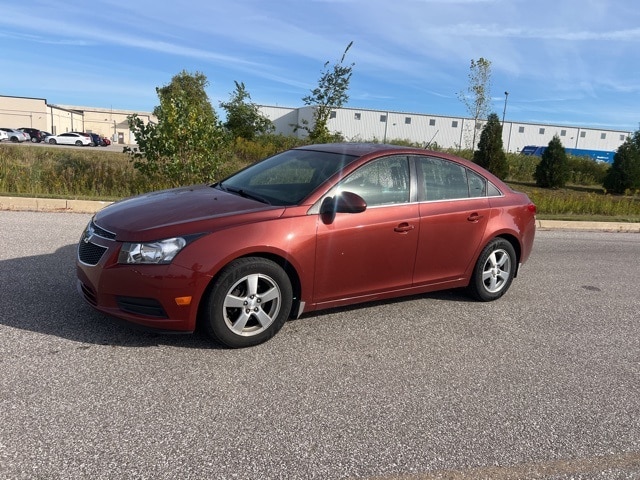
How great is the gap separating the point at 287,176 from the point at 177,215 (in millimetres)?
1269

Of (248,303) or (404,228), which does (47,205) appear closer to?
(248,303)

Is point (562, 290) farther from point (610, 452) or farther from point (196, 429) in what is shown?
point (196, 429)

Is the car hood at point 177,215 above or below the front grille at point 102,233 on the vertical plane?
above

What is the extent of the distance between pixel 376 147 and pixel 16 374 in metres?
3.43

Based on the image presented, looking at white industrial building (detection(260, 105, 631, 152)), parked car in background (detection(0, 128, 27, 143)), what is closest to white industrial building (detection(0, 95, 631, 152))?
white industrial building (detection(260, 105, 631, 152))

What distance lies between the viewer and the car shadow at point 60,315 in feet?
12.7

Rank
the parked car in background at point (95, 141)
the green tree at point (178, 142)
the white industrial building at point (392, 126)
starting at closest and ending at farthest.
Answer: the green tree at point (178, 142), the parked car in background at point (95, 141), the white industrial building at point (392, 126)

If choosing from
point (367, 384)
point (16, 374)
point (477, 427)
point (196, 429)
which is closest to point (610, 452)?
point (477, 427)

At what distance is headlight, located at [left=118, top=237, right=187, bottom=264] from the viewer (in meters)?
3.55

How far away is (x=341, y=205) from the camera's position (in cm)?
411

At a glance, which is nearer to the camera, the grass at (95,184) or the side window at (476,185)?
the side window at (476,185)

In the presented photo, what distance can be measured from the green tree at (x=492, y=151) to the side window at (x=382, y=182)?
20.3 metres

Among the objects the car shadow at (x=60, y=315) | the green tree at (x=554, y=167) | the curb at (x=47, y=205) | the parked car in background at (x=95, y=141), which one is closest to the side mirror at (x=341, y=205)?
the car shadow at (x=60, y=315)

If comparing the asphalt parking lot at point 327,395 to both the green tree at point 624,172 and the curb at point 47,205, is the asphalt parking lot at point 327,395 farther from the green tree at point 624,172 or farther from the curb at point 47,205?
the green tree at point 624,172
